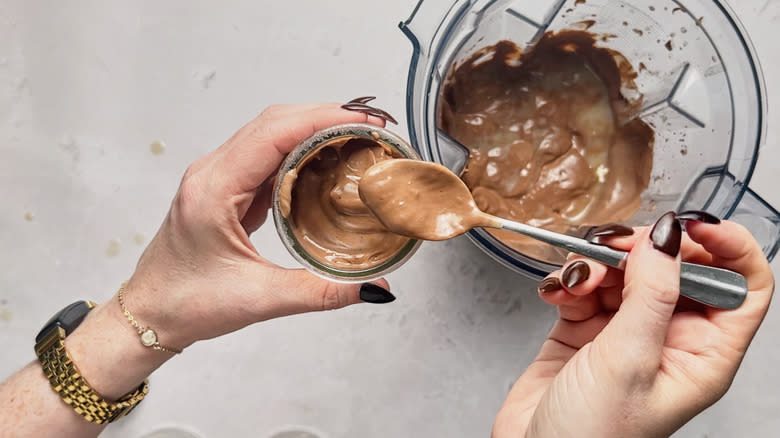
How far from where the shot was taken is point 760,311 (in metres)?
0.65

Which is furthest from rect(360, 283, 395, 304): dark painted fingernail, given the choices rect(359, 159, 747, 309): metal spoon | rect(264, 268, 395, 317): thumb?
rect(359, 159, 747, 309): metal spoon

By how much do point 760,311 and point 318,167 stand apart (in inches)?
20.3

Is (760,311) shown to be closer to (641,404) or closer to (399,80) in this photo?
(641,404)

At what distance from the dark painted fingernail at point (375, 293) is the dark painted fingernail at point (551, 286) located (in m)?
0.19

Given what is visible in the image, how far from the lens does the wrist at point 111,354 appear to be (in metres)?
0.87

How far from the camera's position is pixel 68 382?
890 millimetres

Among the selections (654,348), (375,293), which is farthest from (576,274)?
(375,293)

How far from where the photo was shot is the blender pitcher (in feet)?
2.66

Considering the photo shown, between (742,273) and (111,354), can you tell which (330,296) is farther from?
(742,273)

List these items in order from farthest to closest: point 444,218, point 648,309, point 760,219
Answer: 1. point 760,219
2. point 444,218
3. point 648,309

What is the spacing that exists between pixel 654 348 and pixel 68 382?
0.78 metres

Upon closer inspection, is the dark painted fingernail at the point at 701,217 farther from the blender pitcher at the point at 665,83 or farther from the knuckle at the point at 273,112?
the knuckle at the point at 273,112

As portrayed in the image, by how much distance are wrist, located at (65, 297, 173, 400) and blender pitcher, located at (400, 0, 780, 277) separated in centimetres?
49

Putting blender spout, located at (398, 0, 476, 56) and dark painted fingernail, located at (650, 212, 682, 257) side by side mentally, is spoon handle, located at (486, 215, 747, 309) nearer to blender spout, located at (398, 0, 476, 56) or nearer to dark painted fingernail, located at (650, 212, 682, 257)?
dark painted fingernail, located at (650, 212, 682, 257)
